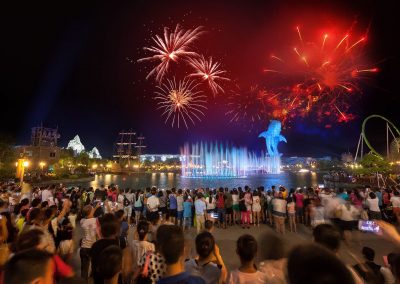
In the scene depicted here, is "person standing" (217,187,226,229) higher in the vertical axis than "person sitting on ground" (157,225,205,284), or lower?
lower

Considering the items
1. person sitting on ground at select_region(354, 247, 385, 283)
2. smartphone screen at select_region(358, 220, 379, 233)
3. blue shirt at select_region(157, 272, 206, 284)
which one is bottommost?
smartphone screen at select_region(358, 220, 379, 233)

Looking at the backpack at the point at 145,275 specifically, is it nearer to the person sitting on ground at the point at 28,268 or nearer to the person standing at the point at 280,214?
the person sitting on ground at the point at 28,268

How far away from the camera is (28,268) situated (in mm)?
2557

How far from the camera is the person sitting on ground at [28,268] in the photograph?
2488 millimetres

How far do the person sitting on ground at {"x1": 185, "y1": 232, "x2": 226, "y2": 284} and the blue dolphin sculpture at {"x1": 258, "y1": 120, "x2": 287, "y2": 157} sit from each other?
330 feet

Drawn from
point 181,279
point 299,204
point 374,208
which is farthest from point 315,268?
point 299,204

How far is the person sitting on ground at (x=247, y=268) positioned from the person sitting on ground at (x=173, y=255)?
69cm

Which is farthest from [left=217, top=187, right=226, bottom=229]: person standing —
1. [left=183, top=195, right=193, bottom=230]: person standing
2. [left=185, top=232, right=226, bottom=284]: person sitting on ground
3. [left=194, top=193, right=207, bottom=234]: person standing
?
[left=185, top=232, right=226, bottom=284]: person sitting on ground

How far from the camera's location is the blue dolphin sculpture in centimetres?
10075

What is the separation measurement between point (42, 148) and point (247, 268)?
9883 centimetres

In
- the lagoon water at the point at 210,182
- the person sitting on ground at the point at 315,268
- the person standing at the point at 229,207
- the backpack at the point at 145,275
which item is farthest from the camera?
the lagoon water at the point at 210,182

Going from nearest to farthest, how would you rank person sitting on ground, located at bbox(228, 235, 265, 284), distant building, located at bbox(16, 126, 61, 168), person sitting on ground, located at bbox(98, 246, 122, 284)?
person sitting on ground, located at bbox(98, 246, 122, 284)
person sitting on ground, located at bbox(228, 235, 265, 284)
distant building, located at bbox(16, 126, 61, 168)

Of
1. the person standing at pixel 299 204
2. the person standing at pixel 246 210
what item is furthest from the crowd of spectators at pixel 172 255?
the person standing at pixel 246 210

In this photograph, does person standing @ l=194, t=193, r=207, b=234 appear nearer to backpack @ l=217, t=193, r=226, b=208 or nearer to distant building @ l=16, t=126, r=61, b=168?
backpack @ l=217, t=193, r=226, b=208
